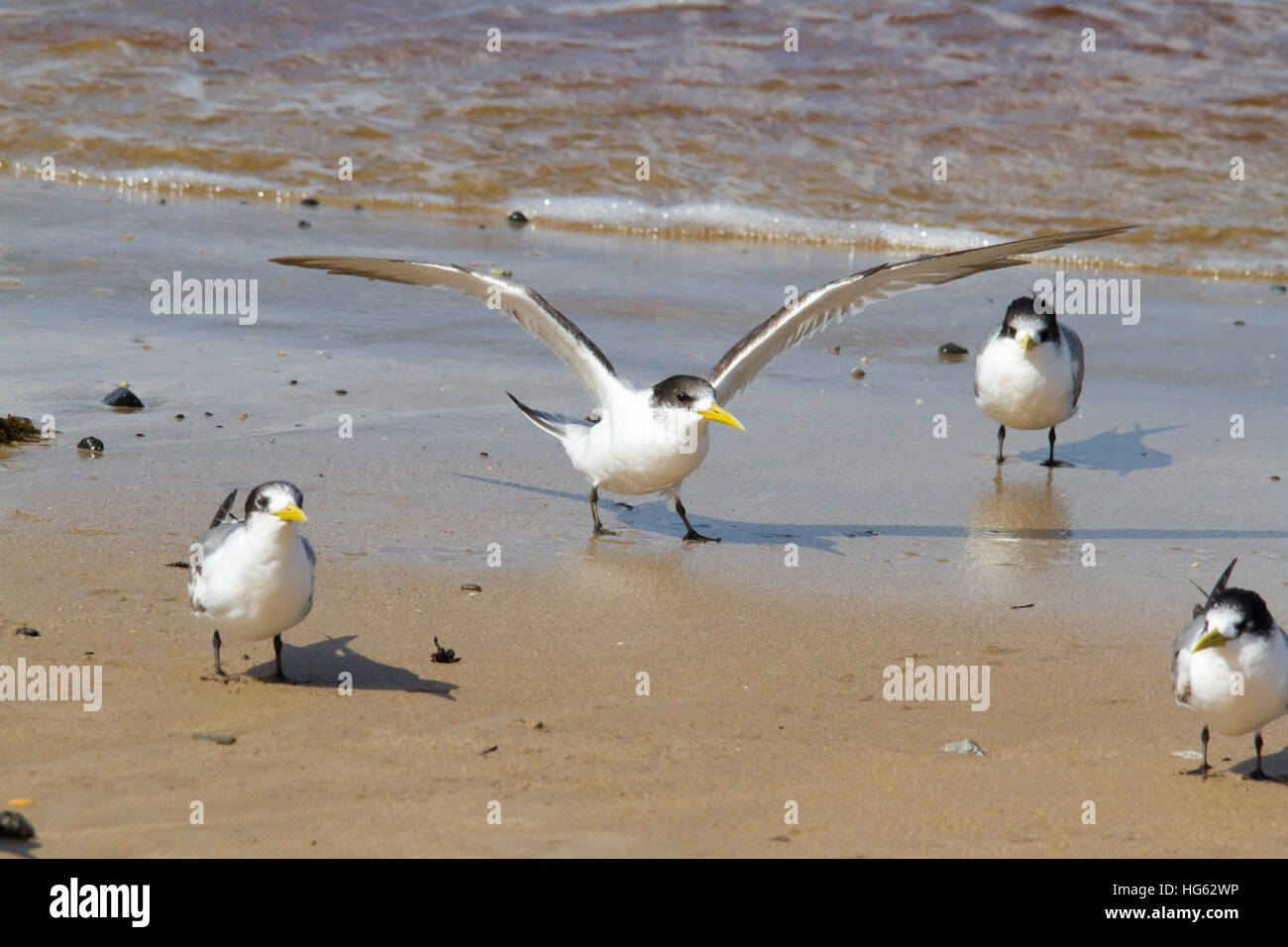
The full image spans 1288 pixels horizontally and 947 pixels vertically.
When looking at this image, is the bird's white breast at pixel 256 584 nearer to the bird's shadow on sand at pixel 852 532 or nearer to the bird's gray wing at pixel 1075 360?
the bird's shadow on sand at pixel 852 532

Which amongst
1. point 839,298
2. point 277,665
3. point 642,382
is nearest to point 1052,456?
point 839,298

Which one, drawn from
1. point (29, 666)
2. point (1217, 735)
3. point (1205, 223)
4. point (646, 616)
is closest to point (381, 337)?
point (646, 616)

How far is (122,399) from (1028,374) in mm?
4249

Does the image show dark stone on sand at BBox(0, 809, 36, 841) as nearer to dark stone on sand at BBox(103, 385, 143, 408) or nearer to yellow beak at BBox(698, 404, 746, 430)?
yellow beak at BBox(698, 404, 746, 430)

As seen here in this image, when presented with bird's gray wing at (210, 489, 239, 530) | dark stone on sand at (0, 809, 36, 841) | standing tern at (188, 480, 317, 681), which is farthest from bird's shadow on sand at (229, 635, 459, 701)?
dark stone on sand at (0, 809, 36, 841)

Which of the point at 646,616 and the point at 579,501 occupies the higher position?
the point at 579,501

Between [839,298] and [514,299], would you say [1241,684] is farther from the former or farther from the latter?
[514,299]

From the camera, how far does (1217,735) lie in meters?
4.04

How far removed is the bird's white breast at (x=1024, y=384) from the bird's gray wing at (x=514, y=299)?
2003 millimetres

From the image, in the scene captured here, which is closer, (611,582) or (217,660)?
(217,660)

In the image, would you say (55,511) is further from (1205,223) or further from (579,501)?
(1205,223)

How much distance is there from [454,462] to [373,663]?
2.17m

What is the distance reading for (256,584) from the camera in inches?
153

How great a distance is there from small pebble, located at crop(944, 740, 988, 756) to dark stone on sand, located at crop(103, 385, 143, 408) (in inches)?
169
